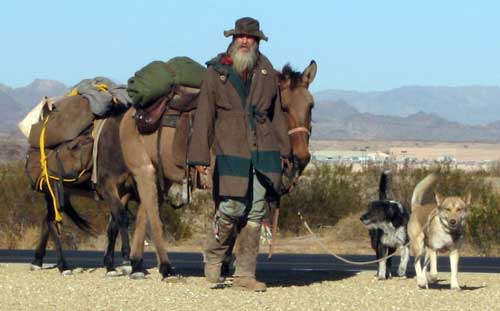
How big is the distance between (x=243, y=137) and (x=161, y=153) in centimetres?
169

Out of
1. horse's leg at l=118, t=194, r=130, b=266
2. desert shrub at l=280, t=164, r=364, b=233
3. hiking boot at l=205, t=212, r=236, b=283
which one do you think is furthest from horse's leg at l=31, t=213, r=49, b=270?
desert shrub at l=280, t=164, r=364, b=233

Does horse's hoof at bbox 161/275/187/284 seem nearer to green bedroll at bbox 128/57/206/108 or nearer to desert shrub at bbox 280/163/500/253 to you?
green bedroll at bbox 128/57/206/108

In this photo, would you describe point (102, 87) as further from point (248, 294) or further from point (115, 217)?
point (248, 294)

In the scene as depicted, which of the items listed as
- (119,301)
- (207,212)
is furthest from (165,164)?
(207,212)

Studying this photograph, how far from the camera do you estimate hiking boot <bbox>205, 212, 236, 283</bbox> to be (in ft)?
43.5

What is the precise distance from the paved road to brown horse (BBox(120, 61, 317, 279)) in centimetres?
122

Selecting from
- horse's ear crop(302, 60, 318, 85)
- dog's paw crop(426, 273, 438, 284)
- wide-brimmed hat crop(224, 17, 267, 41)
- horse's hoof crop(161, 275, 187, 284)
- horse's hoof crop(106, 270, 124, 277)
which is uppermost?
wide-brimmed hat crop(224, 17, 267, 41)

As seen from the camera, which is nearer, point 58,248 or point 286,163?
point 286,163

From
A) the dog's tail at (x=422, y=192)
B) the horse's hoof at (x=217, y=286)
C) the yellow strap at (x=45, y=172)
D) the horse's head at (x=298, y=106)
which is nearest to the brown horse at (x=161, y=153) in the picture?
the horse's head at (x=298, y=106)

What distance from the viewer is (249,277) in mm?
13266

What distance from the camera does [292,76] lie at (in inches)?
539

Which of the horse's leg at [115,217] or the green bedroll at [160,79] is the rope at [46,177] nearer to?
the horse's leg at [115,217]

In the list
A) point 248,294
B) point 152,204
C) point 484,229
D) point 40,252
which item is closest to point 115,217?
point 152,204

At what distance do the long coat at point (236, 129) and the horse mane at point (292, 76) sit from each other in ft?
1.60
